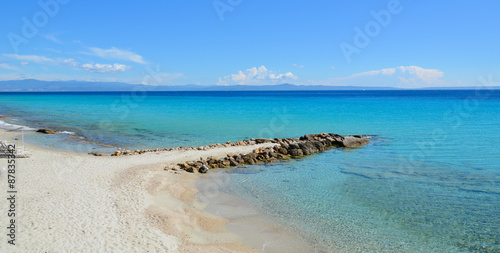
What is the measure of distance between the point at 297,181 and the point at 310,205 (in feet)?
10.9

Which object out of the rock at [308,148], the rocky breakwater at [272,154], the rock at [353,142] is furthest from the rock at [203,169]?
the rock at [353,142]

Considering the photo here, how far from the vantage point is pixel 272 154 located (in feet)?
68.8

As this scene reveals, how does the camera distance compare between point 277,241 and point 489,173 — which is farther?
point 489,173

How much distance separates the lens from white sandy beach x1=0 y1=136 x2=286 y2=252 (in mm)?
8766

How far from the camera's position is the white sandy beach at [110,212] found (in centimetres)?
877

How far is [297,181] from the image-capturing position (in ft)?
51.8

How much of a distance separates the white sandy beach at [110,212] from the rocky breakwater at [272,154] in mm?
1127

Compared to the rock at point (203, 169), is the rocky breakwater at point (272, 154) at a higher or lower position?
higher

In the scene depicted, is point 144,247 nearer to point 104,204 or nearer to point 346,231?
point 104,204

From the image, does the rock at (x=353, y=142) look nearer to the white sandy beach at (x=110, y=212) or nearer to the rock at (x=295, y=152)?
the rock at (x=295, y=152)

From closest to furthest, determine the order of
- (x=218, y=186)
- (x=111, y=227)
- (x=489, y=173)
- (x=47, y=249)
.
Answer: (x=47, y=249), (x=111, y=227), (x=218, y=186), (x=489, y=173)

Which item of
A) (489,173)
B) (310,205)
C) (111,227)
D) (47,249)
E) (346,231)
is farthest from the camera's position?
(489,173)

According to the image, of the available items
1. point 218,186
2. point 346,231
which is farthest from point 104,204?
point 346,231

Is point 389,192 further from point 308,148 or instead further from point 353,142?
point 353,142
